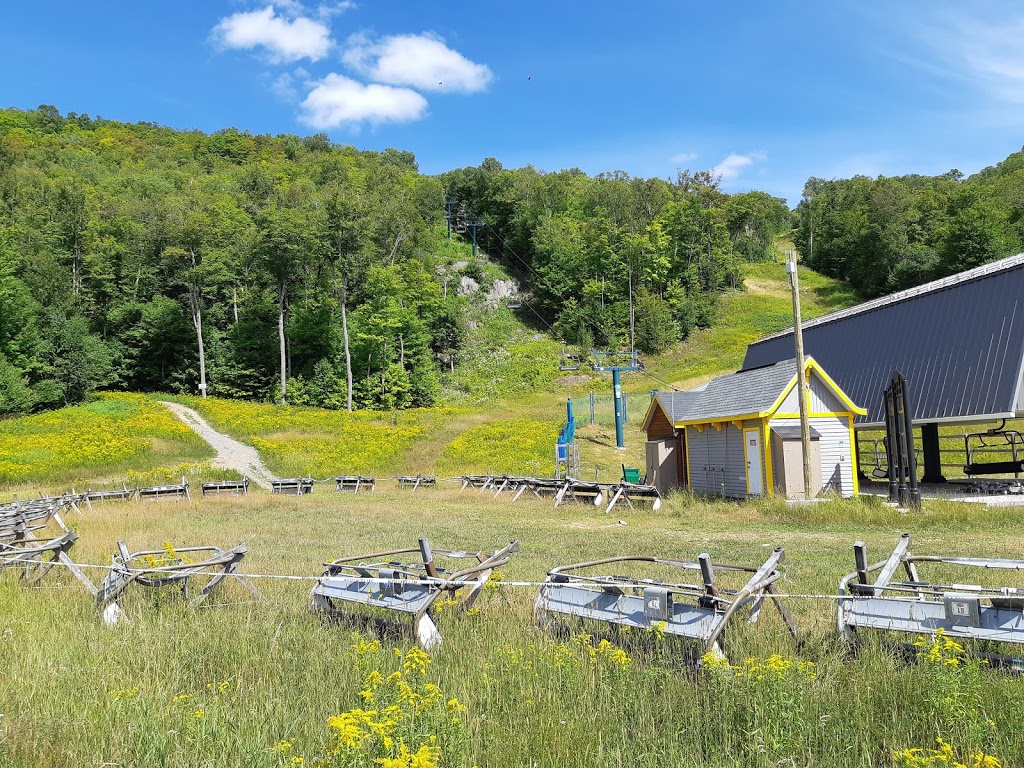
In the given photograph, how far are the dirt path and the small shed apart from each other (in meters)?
19.7

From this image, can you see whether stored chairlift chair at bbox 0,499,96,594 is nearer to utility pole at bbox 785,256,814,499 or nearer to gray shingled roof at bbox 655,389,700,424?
utility pole at bbox 785,256,814,499

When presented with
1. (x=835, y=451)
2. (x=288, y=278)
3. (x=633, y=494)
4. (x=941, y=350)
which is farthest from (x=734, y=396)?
(x=288, y=278)

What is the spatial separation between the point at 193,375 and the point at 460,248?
1825 inches

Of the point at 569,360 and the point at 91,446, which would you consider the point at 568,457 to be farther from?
the point at 569,360

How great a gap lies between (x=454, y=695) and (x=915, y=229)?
104471mm

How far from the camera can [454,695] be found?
16.2 feet

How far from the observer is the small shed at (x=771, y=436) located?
21.5 meters

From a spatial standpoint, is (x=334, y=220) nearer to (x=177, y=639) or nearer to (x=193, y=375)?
(x=193, y=375)

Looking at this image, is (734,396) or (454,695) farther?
(734,396)

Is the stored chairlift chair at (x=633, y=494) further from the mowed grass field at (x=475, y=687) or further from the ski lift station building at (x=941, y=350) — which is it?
the mowed grass field at (x=475, y=687)

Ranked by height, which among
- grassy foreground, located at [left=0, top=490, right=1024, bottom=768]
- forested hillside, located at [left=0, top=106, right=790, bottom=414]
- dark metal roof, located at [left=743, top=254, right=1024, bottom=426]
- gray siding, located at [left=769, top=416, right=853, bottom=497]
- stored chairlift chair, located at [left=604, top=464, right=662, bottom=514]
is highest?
forested hillside, located at [left=0, top=106, right=790, bottom=414]

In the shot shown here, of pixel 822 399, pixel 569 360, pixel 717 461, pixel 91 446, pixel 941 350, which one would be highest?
pixel 569 360

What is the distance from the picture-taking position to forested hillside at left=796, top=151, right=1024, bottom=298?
7788 centimetres

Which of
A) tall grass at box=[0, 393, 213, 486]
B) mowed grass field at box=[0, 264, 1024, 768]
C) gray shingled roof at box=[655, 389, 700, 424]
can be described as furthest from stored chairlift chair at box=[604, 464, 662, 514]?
tall grass at box=[0, 393, 213, 486]
